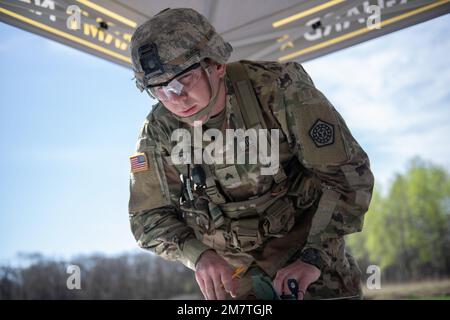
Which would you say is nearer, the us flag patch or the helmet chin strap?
the helmet chin strap

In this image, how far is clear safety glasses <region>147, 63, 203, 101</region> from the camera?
207 centimetres

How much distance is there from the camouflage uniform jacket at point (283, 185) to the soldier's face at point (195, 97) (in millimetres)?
134

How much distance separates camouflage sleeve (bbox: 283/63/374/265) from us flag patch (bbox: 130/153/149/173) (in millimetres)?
779

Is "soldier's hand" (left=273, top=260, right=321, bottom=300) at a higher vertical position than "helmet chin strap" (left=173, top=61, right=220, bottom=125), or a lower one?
lower

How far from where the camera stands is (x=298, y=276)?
187 cm

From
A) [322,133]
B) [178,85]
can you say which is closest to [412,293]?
[322,133]

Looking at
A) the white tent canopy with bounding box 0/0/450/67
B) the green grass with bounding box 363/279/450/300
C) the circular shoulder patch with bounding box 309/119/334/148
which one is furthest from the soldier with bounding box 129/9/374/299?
the white tent canopy with bounding box 0/0/450/67

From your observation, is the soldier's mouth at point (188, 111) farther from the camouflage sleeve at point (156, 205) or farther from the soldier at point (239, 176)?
the camouflage sleeve at point (156, 205)

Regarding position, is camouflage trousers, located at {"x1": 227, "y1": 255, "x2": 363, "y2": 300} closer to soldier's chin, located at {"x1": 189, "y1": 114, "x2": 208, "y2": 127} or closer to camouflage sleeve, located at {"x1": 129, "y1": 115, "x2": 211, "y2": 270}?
camouflage sleeve, located at {"x1": 129, "y1": 115, "x2": 211, "y2": 270}

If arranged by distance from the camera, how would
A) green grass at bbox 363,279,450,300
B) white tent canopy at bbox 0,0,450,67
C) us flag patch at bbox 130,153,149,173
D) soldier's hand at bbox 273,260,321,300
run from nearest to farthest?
1. soldier's hand at bbox 273,260,321,300
2. us flag patch at bbox 130,153,149,173
3. white tent canopy at bbox 0,0,450,67
4. green grass at bbox 363,279,450,300

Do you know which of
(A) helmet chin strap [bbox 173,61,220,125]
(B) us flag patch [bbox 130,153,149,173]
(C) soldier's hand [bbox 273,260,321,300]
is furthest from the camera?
(B) us flag patch [bbox 130,153,149,173]

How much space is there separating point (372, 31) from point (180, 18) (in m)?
2.71

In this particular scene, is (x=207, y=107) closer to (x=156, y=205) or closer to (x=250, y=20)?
(x=156, y=205)
